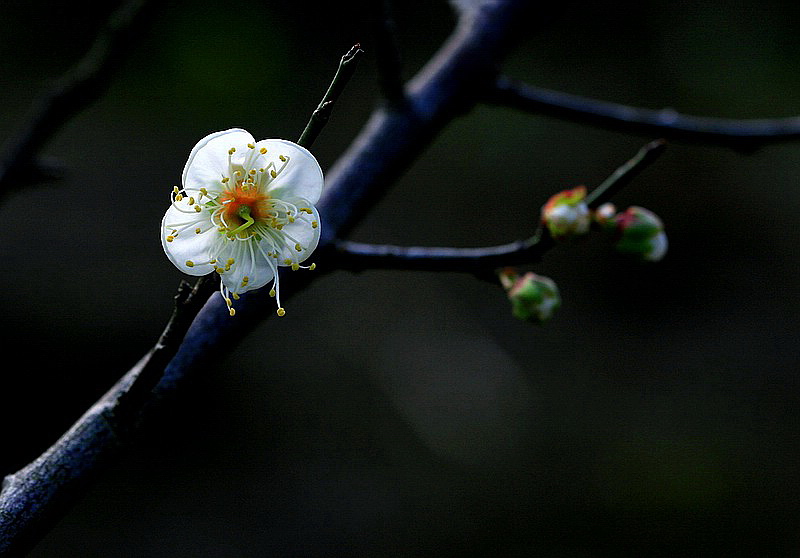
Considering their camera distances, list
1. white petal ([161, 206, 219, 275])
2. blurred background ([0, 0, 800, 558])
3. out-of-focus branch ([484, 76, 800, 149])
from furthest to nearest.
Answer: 1. blurred background ([0, 0, 800, 558])
2. out-of-focus branch ([484, 76, 800, 149])
3. white petal ([161, 206, 219, 275])

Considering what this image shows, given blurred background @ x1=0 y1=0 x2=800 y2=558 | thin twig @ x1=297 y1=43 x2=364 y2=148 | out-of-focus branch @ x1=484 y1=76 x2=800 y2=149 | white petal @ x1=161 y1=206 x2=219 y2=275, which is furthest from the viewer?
blurred background @ x1=0 y1=0 x2=800 y2=558

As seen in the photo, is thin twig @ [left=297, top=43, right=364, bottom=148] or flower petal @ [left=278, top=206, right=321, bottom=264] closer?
thin twig @ [left=297, top=43, right=364, bottom=148]

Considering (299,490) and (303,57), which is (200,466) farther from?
(303,57)

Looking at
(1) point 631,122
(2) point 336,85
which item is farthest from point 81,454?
(1) point 631,122

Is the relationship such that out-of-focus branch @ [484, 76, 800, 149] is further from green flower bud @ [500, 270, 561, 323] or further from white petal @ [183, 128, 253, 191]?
white petal @ [183, 128, 253, 191]

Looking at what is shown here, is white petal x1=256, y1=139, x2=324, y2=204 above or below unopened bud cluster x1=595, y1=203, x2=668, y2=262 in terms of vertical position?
above

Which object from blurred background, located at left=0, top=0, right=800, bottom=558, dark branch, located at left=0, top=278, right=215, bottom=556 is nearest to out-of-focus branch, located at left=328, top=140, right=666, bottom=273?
dark branch, located at left=0, top=278, right=215, bottom=556

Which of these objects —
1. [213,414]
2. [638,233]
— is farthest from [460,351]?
[638,233]
